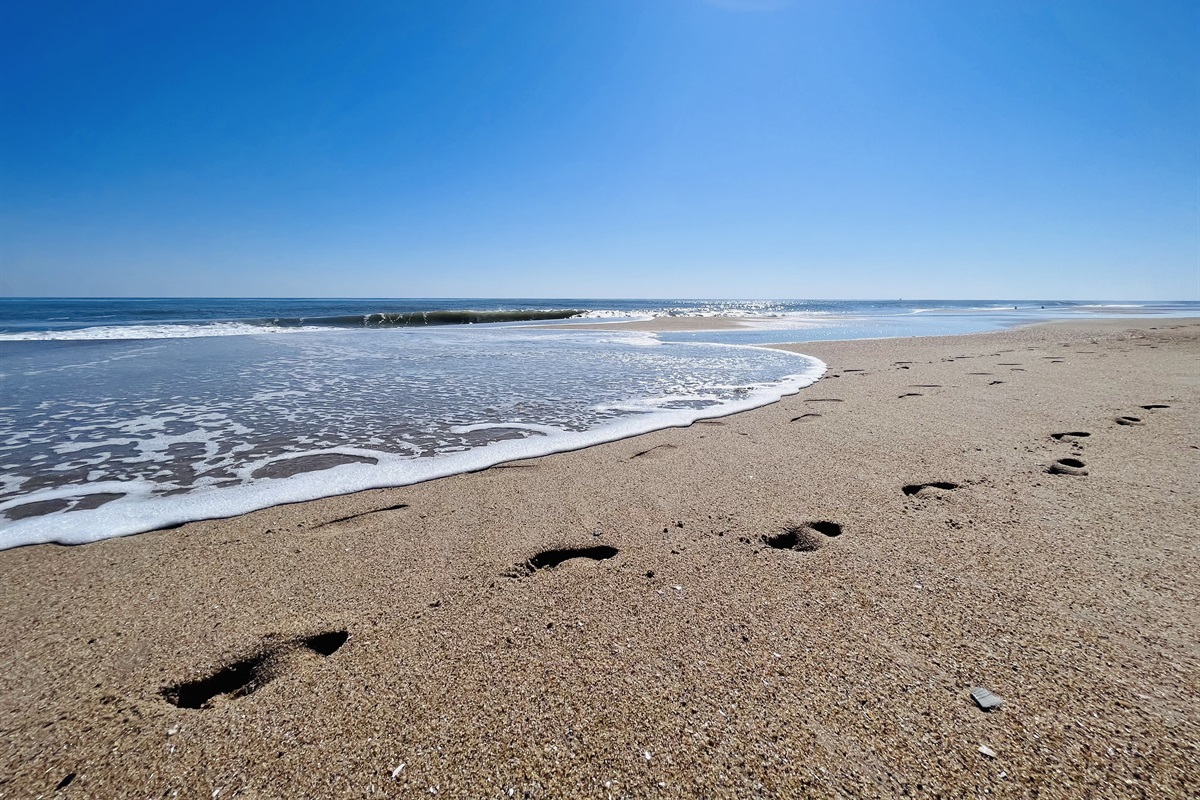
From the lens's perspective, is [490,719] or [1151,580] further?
[1151,580]

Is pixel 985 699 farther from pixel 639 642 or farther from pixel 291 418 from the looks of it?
pixel 291 418

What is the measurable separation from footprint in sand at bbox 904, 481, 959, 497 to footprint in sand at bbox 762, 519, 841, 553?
894 millimetres

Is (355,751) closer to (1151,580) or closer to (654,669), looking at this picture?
(654,669)

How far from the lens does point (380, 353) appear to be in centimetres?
Answer: 1374

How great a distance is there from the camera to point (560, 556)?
2.74 metres

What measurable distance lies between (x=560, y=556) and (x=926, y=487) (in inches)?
102

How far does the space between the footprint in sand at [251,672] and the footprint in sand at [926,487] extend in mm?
3465

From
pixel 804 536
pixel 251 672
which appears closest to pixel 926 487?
pixel 804 536

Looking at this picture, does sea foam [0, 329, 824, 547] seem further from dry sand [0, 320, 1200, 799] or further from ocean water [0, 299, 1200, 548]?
dry sand [0, 320, 1200, 799]

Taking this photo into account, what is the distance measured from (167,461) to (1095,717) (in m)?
6.13

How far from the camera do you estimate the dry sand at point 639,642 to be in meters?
1.44

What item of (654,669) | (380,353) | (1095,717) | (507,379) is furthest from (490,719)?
(380,353)

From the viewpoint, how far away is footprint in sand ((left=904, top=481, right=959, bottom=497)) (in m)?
3.37

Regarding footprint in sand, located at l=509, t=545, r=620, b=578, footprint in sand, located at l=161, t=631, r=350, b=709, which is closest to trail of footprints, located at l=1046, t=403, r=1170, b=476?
footprint in sand, located at l=509, t=545, r=620, b=578
